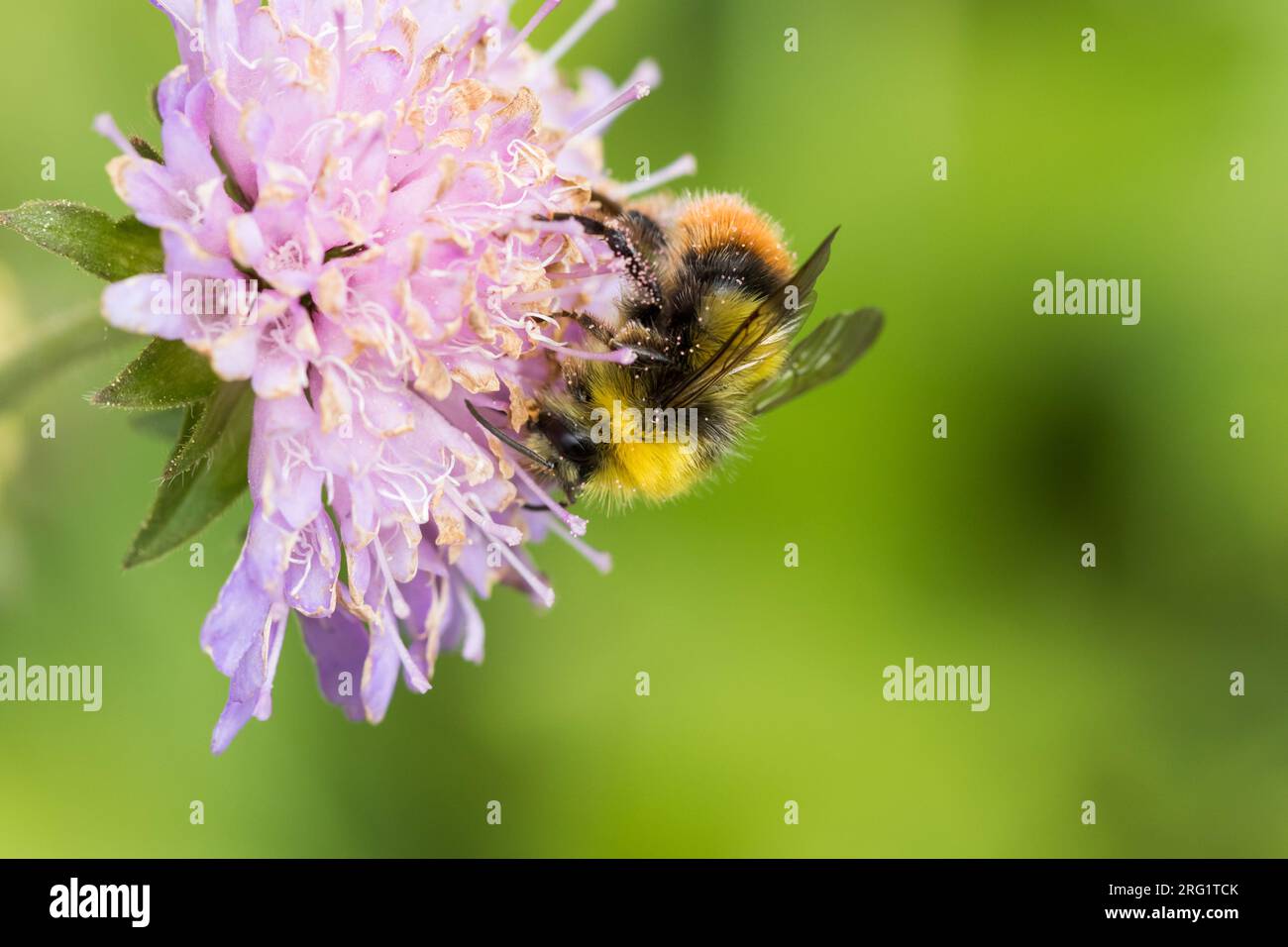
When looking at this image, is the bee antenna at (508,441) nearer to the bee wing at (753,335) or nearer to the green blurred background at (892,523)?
the bee wing at (753,335)

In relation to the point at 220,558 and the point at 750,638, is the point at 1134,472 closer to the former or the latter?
the point at 750,638

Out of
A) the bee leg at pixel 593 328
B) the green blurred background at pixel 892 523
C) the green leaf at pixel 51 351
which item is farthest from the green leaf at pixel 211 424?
the green blurred background at pixel 892 523

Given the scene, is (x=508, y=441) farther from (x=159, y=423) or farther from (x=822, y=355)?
(x=159, y=423)

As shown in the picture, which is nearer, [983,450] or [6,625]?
[6,625]

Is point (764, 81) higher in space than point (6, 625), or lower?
higher

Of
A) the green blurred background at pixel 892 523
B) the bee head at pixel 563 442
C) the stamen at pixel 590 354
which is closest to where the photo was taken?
the stamen at pixel 590 354

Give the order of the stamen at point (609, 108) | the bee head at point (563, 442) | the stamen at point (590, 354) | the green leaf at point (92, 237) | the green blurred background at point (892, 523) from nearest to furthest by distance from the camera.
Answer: the green leaf at point (92, 237) → the stamen at point (590, 354) → the bee head at point (563, 442) → the stamen at point (609, 108) → the green blurred background at point (892, 523)
